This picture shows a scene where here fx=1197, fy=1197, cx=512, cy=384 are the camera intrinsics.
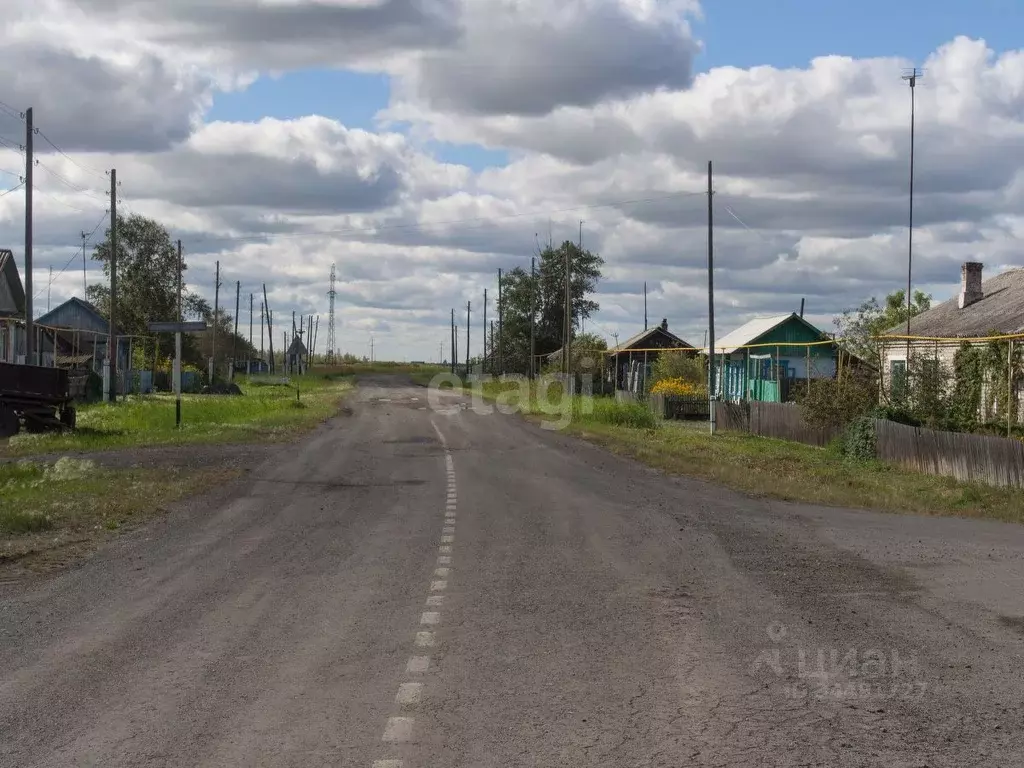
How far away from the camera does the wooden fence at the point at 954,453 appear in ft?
63.0

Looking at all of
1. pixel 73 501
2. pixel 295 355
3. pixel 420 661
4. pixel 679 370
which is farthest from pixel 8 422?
pixel 295 355

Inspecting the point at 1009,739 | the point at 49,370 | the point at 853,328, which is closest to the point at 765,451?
the point at 853,328

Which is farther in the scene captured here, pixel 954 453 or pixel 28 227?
pixel 28 227

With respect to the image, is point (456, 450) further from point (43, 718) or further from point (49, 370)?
point (43, 718)

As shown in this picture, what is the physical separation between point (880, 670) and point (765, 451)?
21.1 m

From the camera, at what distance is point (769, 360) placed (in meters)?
44.2

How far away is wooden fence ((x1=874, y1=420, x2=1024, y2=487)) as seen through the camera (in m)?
19.2

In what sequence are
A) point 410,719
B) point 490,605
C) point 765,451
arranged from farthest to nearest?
point 765,451 → point 490,605 → point 410,719

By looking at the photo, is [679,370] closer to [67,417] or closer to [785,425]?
[785,425]

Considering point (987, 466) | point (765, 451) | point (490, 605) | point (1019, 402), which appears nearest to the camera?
point (490, 605)

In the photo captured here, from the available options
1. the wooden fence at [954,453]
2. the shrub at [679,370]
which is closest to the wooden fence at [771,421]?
the wooden fence at [954,453]

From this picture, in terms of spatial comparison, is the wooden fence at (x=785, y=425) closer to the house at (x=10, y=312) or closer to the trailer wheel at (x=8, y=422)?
the trailer wheel at (x=8, y=422)

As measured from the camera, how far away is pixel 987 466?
1991 centimetres

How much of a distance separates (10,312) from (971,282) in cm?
3739
